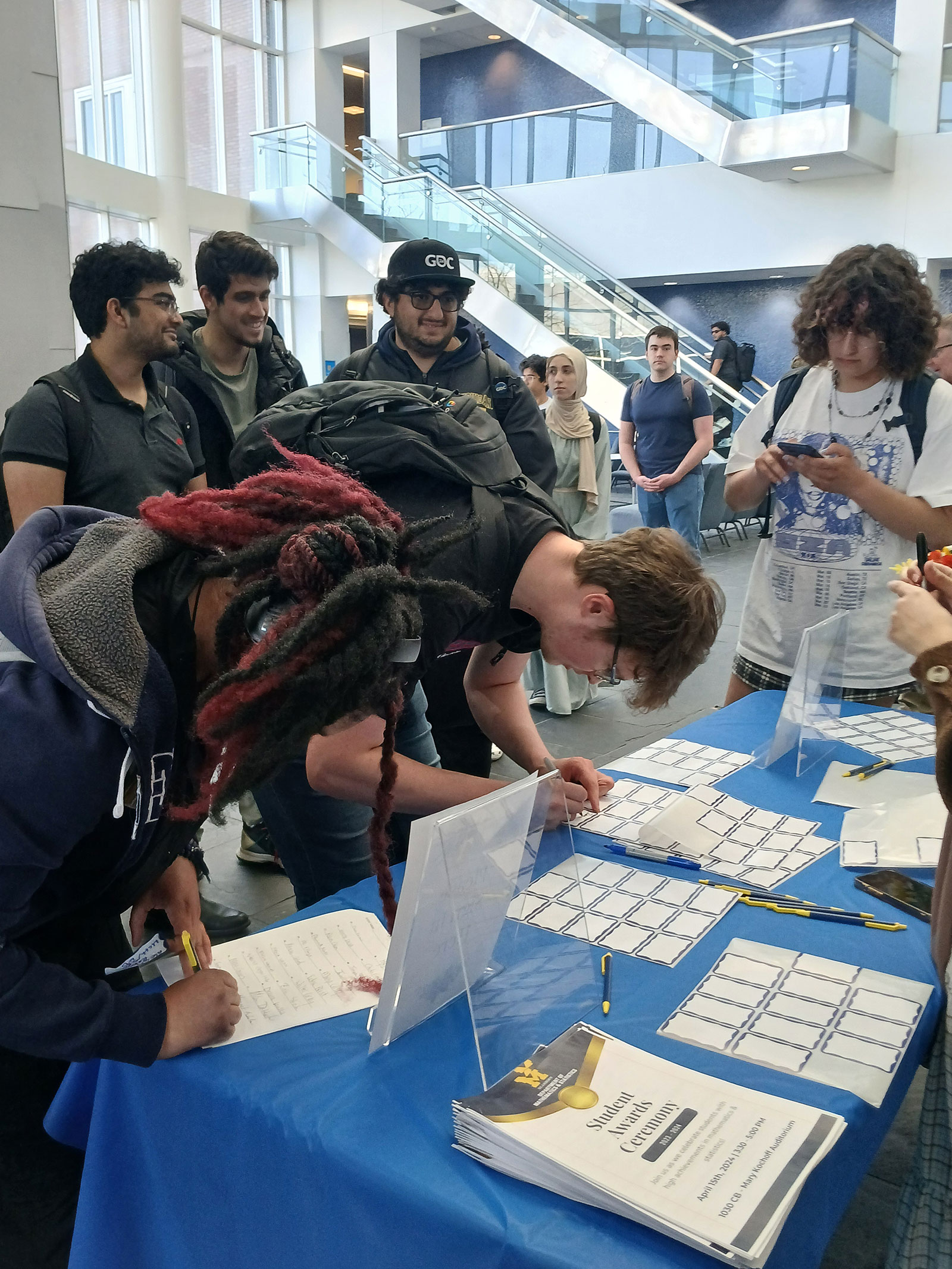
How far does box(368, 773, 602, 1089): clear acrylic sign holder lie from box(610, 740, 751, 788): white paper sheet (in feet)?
2.29

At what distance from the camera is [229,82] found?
14781mm

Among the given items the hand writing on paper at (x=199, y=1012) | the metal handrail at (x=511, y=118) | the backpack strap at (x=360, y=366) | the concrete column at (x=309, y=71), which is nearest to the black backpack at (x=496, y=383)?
the backpack strap at (x=360, y=366)

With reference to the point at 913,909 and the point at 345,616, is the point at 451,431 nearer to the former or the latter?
the point at 345,616

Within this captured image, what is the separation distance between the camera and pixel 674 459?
6.14 m

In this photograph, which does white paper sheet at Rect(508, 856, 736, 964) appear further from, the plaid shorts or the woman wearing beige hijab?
the woman wearing beige hijab

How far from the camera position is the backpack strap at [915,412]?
2.24 meters

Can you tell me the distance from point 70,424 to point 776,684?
175 cm

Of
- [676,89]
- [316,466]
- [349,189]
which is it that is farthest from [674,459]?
[349,189]

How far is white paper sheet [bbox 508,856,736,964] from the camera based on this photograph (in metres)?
1.29

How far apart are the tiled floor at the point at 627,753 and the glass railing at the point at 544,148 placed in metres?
8.31

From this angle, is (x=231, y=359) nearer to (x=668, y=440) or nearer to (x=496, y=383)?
(x=496, y=383)

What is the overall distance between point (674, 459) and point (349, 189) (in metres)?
9.45

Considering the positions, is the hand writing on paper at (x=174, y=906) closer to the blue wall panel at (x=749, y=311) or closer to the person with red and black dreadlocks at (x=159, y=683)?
the person with red and black dreadlocks at (x=159, y=683)

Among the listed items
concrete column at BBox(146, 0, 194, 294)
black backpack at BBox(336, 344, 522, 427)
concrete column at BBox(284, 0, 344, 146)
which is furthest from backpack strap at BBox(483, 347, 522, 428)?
concrete column at BBox(284, 0, 344, 146)
